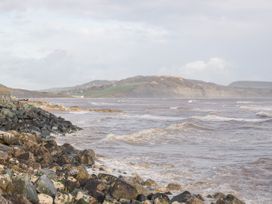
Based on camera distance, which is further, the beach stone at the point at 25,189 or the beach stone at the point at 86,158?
the beach stone at the point at 86,158

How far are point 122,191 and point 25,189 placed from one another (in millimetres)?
2596

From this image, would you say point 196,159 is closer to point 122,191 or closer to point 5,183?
point 122,191

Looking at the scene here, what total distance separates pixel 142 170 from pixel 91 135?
14.0 meters

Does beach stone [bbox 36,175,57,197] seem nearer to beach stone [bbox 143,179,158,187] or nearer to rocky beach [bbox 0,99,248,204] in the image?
rocky beach [bbox 0,99,248,204]

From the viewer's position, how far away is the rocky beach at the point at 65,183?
927cm

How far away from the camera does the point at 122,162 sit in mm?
18328

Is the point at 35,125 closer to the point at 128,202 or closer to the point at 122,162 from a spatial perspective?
the point at 122,162

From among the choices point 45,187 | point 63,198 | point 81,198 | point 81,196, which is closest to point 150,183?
point 81,196

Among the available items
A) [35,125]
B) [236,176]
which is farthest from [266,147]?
[35,125]

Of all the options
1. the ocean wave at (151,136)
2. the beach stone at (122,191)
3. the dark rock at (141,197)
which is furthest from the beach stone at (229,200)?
the ocean wave at (151,136)

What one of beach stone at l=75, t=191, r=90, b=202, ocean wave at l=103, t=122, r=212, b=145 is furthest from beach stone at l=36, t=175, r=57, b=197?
ocean wave at l=103, t=122, r=212, b=145

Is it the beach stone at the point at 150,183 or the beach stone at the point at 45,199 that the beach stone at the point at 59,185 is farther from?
the beach stone at the point at 150,183

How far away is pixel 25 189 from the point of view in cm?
903

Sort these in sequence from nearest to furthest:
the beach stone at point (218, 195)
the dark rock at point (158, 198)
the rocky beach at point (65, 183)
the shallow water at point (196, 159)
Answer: the rocky beach at point (65, 183), the dark rock at point (158, 198), the beach stone at point (218, 195), the shallow water at point (196, 159)
